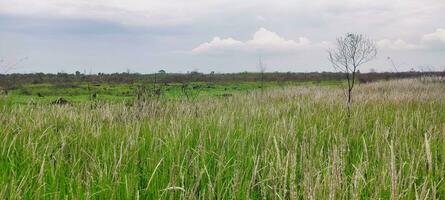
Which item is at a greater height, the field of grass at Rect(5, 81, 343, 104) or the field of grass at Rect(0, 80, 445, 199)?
the field of grass at Rect(0, 80, 445, 199)

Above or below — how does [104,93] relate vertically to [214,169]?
below

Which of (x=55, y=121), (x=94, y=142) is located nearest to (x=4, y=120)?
(x=55, y=121)

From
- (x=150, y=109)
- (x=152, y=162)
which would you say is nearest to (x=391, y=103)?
(x=150, y=109)

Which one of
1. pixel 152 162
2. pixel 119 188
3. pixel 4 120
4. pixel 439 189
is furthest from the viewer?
pixel 4 120

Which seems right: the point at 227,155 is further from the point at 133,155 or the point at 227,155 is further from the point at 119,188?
the point at 119,188

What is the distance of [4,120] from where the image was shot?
248 inches

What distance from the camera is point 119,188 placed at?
9.97 ft

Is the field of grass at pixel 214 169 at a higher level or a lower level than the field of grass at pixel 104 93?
higher

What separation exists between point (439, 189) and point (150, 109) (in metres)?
6.31

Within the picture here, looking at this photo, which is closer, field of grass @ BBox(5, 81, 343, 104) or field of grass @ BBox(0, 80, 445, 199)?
field of grass @ BBox(0, 80, 445, 199)

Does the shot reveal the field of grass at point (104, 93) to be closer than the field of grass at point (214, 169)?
No

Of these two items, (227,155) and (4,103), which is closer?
(227,155)

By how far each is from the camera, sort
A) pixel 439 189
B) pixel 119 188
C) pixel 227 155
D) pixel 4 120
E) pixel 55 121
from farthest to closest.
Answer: pixel 55 121, pixel 4 120, pixel 227 155, pixel 439 189, pixel 119 188

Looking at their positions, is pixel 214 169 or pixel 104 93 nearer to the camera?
pixel 214 169
